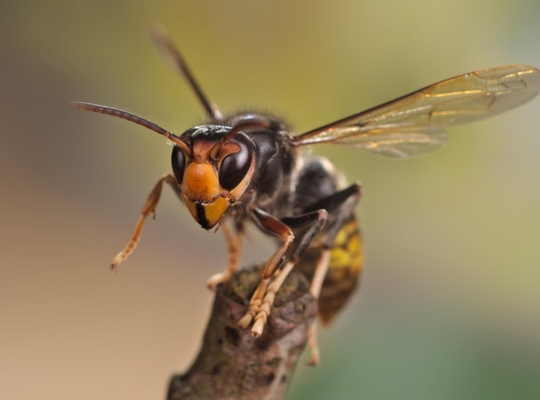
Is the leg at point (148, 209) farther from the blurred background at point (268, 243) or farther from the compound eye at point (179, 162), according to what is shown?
the blurred background at point (268, 243)

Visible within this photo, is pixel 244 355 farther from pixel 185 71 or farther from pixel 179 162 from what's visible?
pixel 185 71

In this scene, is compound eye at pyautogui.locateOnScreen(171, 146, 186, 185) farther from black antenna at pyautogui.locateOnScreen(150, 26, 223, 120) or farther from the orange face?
black antenna at pyautogui.locateOnScreen(150, 26, 223, 120)

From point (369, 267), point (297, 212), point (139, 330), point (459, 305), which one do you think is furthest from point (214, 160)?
point (139, 330)

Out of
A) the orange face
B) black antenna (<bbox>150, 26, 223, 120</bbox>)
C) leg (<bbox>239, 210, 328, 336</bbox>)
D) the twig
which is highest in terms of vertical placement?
black antenna (<bbox>150, 26, 223, 120</bbox>)

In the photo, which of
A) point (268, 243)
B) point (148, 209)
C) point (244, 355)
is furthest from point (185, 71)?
point (268, 243)

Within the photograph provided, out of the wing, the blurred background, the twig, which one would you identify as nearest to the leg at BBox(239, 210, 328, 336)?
the twig

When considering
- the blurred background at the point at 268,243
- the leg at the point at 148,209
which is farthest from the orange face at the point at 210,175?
the blurred background at the point at 268,243

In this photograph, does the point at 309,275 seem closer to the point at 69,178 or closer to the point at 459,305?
the point at 459,305
